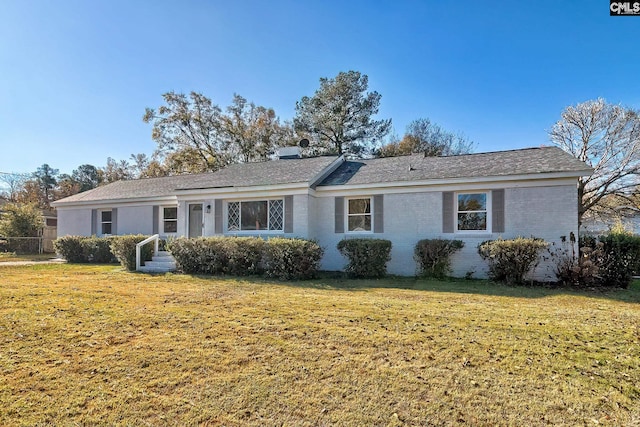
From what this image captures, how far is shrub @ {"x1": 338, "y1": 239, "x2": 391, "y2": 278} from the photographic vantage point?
34.8 ft

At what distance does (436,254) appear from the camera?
10.7m

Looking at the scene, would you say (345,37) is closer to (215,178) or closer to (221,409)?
(215,178)

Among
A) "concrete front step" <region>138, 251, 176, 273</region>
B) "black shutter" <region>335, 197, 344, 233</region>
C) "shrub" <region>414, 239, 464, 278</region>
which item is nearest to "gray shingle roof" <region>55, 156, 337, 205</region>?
"black shutter" <region>335, 197, 344, 233</region>

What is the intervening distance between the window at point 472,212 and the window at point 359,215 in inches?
119

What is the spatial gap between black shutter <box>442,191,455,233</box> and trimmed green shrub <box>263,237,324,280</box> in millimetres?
4174

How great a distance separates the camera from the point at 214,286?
8.95 m

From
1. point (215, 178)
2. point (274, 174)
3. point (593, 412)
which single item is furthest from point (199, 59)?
point (593, 412)

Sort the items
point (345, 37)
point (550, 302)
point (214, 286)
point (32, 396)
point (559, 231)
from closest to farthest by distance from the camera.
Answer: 1. point (32, 396)
2. point (550, 302)
3. point (214, 286)
4. point (559, 231)
5. point (345, 37)

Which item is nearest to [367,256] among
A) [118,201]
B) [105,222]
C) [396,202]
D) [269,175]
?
[396,202]

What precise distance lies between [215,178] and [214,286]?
7.61m

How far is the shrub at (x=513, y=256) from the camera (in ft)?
30.4

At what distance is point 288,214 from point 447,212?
5466 millimetres

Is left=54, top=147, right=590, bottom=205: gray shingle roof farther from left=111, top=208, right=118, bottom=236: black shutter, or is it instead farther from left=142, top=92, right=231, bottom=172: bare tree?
left=142, top=92, right=231, bottom=172: bare tree

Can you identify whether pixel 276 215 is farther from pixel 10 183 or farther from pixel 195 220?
pixel 10 183
